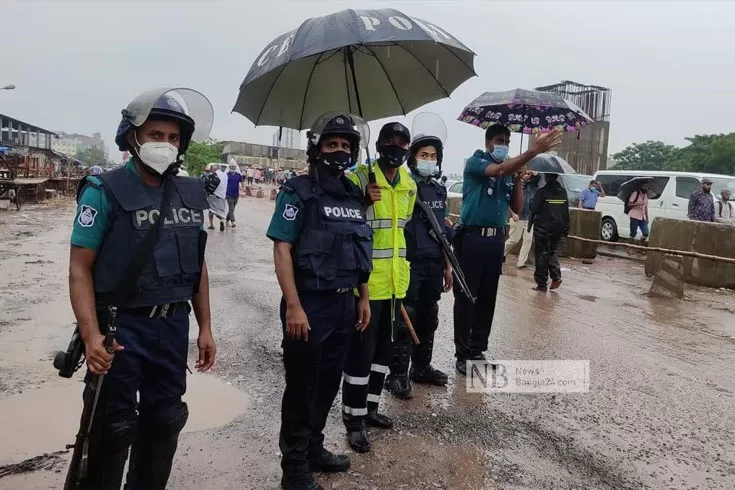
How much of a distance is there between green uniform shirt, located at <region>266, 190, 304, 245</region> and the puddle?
4.82ft

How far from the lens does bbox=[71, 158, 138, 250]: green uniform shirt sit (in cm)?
210

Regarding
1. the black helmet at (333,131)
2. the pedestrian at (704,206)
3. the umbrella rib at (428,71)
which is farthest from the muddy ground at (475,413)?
the pedestrian at (704,206)

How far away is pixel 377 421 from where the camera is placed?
348cm

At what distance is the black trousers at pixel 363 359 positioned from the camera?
3.16 m

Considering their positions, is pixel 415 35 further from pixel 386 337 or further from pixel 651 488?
pixel 651 488

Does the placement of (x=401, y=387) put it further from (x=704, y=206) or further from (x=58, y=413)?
(x=704, y=206)

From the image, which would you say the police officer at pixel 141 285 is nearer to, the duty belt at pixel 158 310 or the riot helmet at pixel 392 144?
the duty belt at pixel 158 310

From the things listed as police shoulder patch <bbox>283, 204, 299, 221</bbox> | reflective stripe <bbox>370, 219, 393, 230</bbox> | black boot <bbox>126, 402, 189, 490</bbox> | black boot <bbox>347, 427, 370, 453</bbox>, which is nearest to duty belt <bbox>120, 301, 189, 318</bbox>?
black boot <bbox>126, 402, 189, 490</bbox>

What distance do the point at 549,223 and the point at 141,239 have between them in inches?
272

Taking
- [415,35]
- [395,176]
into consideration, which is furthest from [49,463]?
[415,35]

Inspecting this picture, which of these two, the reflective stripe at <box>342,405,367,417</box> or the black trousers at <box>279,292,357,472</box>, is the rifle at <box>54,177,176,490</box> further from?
the reflective stripe at <box>342,405,367,417</box>

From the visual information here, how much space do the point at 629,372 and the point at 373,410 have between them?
8.19 ft

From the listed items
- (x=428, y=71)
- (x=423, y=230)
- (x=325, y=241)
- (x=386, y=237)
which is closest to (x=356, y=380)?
(x=386, y=237)

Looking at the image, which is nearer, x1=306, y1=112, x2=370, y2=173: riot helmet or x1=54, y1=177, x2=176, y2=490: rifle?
x1=54, y1=177, x2=176, y2=490: rifle
